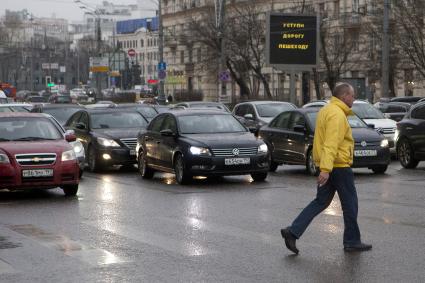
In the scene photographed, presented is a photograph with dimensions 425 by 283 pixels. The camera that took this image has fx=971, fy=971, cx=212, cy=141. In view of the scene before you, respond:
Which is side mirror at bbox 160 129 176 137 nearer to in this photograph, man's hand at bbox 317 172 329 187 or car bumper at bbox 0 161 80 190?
car bumper at bbox 0 161 80 190

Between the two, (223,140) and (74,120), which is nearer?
(223,140)

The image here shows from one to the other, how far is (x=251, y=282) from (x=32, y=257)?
2715 mm

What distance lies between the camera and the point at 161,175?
21.5 metres

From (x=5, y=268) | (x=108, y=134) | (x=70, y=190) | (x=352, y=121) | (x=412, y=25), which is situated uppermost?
(x=412, y=25)

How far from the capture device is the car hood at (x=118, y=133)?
22.8 meters

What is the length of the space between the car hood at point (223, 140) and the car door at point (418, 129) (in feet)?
14.5

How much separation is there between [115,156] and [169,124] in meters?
2.86

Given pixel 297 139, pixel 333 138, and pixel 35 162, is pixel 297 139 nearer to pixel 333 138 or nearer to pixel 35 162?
pixel 35 162

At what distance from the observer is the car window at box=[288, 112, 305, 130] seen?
21297 mm

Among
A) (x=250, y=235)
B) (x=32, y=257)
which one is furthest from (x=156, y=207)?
(x=32, y=257)

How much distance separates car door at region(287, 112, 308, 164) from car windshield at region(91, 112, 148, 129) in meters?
4.22

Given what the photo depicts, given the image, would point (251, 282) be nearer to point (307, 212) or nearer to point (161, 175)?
point (307, 212)

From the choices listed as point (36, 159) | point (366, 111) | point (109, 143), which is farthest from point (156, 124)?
point (366, 111)

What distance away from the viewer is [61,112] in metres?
28.9
